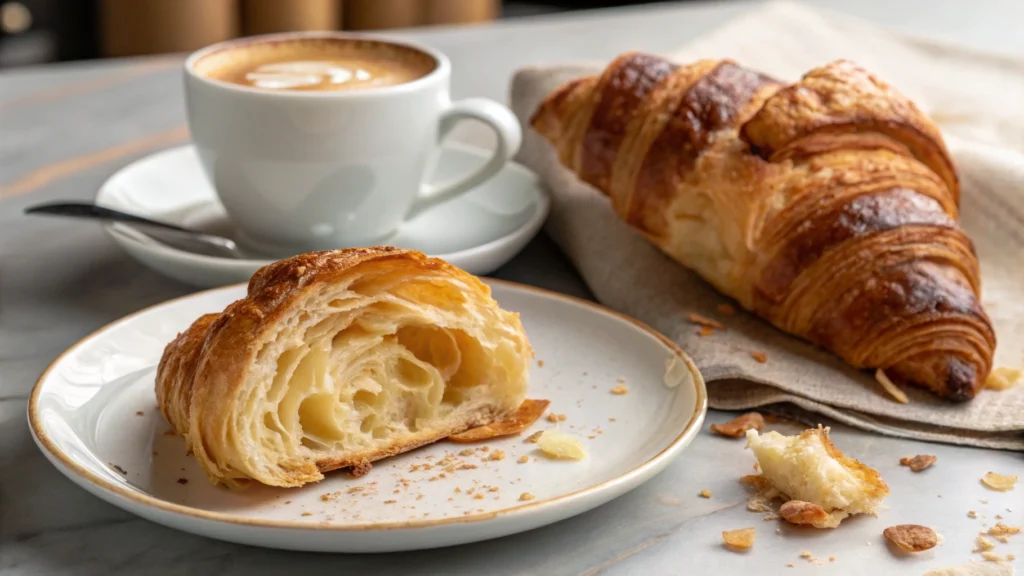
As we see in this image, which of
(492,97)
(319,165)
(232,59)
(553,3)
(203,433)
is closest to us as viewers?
(203,433)

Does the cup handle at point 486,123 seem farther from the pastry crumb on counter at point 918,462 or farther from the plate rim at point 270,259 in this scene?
the pastry crumb on counter at point 918,462

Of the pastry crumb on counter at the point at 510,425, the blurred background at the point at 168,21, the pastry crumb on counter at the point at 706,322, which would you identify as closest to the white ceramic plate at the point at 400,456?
the pastry crumb on counter at the point at 510,425

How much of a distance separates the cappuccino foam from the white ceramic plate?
0.43 meters

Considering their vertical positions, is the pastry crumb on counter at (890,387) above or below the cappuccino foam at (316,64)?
below

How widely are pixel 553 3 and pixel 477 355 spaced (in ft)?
13.1

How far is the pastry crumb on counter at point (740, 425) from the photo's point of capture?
138 cm

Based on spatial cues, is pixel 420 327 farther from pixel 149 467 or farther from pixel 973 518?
pixel 973 518

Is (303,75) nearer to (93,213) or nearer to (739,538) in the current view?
(93,213)

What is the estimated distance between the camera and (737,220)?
5.15 ft

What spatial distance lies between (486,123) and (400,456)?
Result: 788mm

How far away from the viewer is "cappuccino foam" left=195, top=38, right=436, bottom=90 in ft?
5.92

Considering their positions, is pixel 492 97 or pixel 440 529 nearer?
pixel 440 529

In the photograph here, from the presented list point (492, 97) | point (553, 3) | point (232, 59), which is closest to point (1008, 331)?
point (232, 59)

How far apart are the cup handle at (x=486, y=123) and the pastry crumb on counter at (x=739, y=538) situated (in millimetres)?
925
